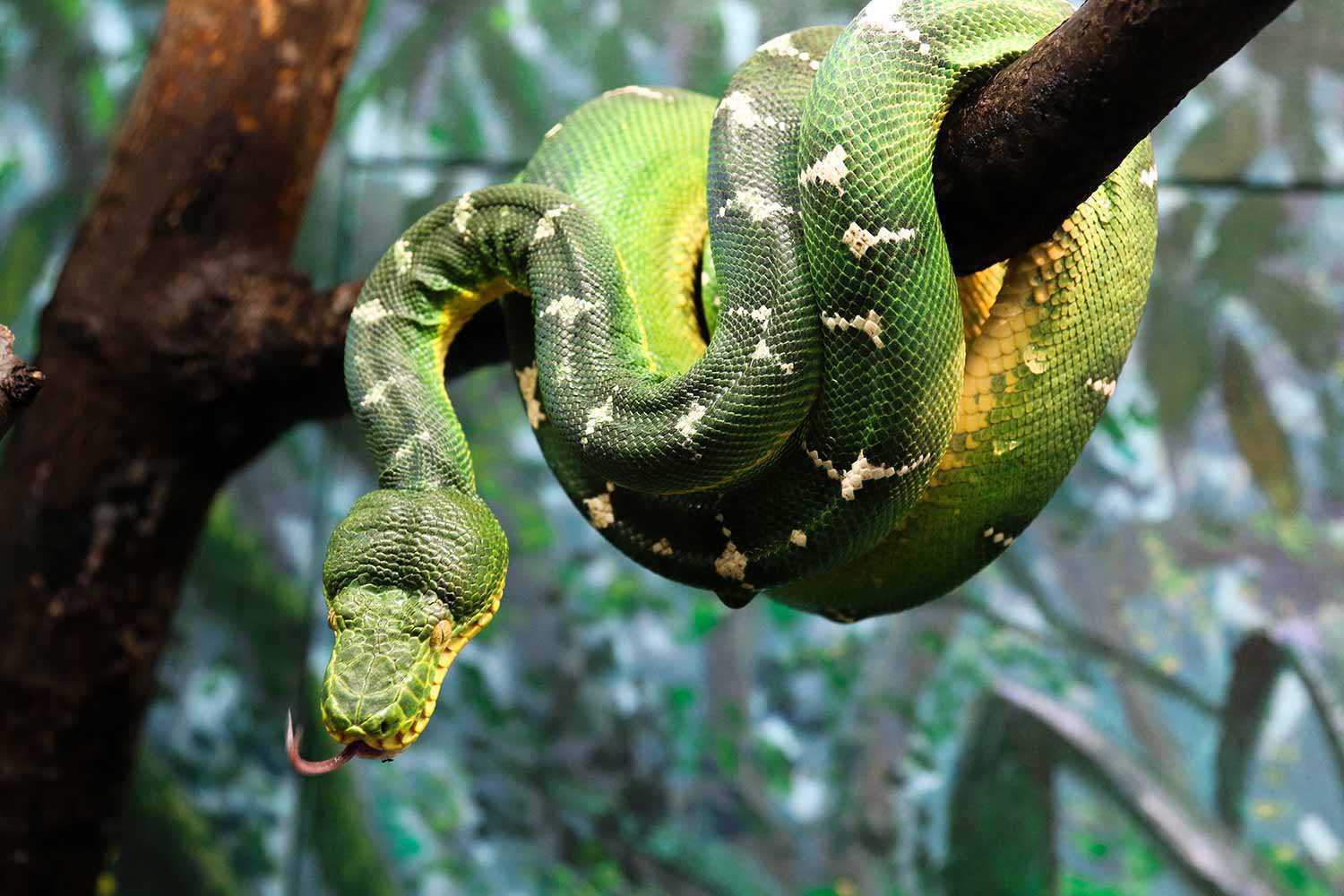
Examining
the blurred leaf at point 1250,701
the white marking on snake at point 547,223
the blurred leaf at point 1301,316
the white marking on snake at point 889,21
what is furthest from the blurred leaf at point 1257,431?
the white marking on snake at point 547,223

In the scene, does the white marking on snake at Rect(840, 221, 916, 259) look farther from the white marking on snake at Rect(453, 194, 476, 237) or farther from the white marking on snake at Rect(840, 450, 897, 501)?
the white marking on snake at Rect(453, 194, 476, 237)

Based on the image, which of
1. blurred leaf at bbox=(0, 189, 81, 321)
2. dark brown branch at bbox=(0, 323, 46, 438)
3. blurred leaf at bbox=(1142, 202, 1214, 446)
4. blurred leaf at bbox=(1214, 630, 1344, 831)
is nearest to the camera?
dark brown branch at bbox=(0, 323, 46, 438)

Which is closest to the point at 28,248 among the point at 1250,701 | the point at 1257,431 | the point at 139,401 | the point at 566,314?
the point at 139,401

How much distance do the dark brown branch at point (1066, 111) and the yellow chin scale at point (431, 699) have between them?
82 centimetres

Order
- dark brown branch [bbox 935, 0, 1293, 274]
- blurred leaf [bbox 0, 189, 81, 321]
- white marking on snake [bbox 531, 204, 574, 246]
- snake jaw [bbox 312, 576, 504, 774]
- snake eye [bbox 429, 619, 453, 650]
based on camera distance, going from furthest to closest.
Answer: blurred leaf [bbox 0, 189, 81, 321]
white marking on snake [bbox 531, 204, 574, 246]
snake eye [bbox 429, 619, 453, 650]
snake jaw [bbox 312, 576, 504, 774]
dark brown branch [bbox 935, 0, 1293, 274]

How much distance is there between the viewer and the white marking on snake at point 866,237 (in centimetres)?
122

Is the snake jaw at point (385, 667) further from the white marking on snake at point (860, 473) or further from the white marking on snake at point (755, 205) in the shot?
the white marking on snake at point (755, 205)

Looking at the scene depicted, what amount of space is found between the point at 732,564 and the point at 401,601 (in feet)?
1.47

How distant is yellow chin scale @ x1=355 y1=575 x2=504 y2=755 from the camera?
128 cm

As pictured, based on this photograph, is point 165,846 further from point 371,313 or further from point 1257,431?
point 1257,431

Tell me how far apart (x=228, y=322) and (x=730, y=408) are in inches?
56.9

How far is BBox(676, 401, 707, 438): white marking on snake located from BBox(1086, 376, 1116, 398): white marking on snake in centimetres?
56

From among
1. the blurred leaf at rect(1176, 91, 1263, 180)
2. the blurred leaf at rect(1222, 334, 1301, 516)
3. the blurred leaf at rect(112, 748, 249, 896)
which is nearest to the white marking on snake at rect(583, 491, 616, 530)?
the blurred leaf at rect(1222, 334, 1301, 516)

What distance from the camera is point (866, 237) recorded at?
4.02ft
